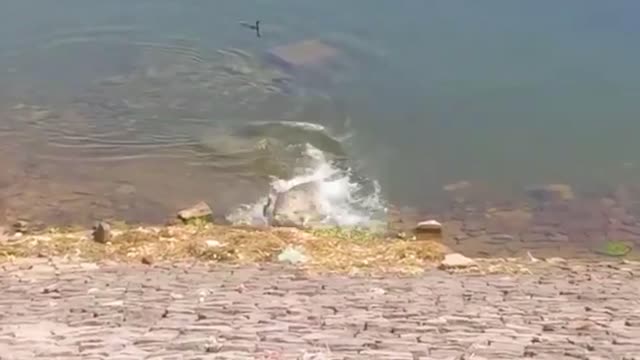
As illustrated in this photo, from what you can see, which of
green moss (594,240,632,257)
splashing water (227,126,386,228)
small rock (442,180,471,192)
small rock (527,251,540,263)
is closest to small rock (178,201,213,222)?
splashing water (227,126,386,228)

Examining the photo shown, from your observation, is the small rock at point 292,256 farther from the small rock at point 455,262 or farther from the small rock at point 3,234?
the small rock at point 3,234

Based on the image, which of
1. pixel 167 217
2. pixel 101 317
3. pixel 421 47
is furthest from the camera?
pixel 421 47

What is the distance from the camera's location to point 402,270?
9266mm

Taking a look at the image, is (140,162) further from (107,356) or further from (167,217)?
(107,356)

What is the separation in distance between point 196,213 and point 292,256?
1635 mm

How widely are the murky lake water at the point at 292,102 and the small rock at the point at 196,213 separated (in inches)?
18.0

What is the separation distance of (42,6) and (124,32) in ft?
4.05

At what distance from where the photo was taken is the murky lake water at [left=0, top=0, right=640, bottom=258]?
11.9m

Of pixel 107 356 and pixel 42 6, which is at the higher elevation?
pixel 42 6

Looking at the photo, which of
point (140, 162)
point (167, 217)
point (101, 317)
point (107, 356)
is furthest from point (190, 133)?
point (107, 356)

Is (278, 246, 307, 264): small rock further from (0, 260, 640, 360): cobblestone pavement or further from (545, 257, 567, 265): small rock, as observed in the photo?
(545, 257, 567, 265): small rock

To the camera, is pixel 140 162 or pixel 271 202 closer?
pixel 271 202

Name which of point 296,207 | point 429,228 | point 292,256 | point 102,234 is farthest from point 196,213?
point 429,228

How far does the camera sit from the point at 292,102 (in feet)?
43.3
